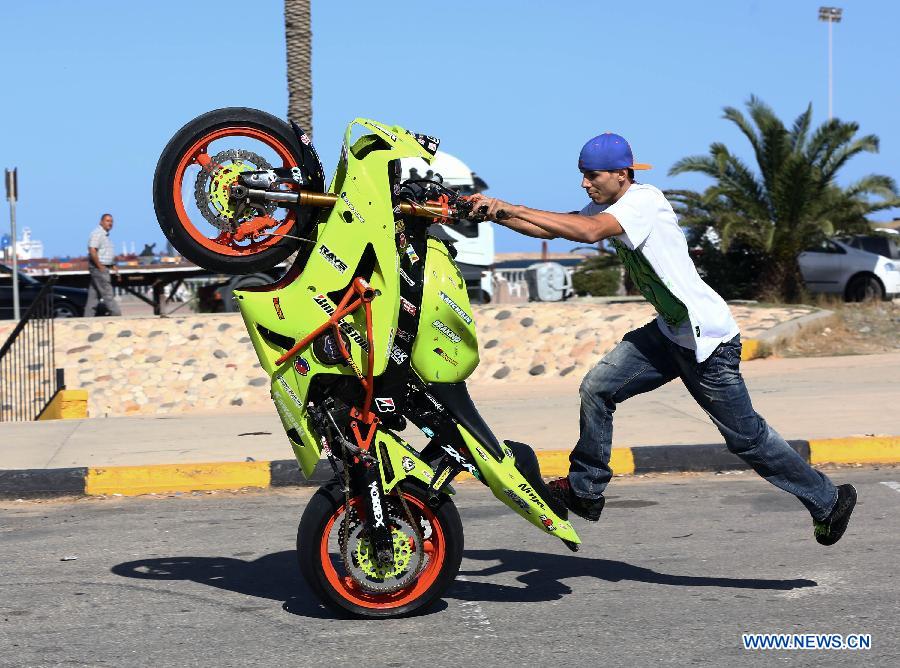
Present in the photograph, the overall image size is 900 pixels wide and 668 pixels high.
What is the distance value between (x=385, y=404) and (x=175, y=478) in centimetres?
368

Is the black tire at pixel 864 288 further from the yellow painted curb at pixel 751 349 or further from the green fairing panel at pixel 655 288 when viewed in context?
the green fairing panel at pixel 655 288

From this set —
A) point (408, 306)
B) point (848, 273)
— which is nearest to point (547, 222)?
point (408, 306)

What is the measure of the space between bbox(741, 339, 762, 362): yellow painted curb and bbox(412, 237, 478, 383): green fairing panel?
1066 centimetres

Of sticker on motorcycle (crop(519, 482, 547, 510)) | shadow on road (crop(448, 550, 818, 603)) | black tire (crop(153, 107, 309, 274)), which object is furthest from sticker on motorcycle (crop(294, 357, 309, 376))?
shadow on road (crop(448, 550, 818, 603))

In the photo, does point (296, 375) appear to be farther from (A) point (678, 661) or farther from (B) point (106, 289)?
(B) point (106, 289)

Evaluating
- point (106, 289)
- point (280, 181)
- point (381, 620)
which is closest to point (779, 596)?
point (381, 620)

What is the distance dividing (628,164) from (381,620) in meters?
1.98

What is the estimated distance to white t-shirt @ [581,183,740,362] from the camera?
4984 millimetres

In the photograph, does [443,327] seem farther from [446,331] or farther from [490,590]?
[490,590]

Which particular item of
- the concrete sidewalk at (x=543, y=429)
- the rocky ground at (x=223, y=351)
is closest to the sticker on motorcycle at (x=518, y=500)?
the concrete sidewalk at (x=543, y=429)

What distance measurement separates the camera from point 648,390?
529 centimetres

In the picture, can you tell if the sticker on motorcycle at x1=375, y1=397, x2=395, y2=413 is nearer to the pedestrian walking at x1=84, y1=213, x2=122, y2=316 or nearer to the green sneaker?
the green sneaker

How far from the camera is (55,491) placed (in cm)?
805

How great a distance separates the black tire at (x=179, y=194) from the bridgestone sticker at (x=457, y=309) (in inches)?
23.4
